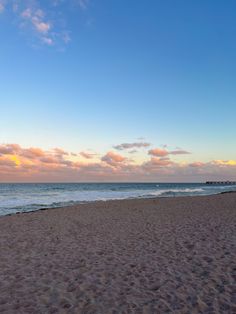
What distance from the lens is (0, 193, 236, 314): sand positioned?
19.8ft

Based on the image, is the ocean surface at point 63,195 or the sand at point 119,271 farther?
the ocean surface at point 63,195

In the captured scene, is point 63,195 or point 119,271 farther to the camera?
point 63,195

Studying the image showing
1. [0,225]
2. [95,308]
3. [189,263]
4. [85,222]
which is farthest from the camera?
[85,222]

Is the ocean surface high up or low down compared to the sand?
up

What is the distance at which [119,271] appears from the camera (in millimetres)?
7941

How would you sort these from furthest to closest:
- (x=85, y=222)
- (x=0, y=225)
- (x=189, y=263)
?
1. (x=85, y=222)
2. (x=0, y=225)
3. (x=189, y=263)

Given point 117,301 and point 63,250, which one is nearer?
point 117,301

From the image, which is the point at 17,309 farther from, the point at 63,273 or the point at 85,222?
the point at 85,222

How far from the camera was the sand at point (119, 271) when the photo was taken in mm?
6027

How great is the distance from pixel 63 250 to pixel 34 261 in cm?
153

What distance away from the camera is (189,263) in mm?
8594

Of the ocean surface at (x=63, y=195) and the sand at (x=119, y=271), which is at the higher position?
the ocean surface at (x=63, y=195)

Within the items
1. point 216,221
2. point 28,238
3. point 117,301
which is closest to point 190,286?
point 117,301

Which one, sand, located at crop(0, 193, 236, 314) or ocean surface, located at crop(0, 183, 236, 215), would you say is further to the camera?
ocean surface, located at crop(0, 183, 236, 215)
